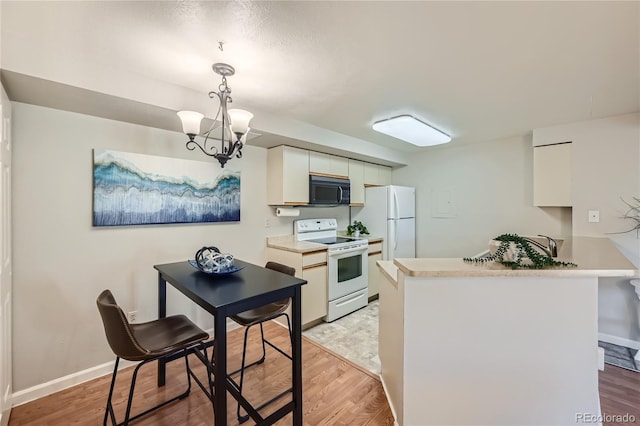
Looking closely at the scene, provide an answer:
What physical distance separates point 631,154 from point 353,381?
342 centimetres

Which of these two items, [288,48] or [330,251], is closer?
[288,48]

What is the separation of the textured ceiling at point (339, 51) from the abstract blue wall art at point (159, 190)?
2.13 feet

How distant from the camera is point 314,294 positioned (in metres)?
3.01

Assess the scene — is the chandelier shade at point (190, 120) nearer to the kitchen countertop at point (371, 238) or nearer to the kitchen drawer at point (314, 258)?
the kitchen drawer at point (314, 258)

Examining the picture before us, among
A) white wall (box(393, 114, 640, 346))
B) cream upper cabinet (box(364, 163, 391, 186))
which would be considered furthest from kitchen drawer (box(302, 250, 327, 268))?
white wall (box(393, 114, 640, 346))

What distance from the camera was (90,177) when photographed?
2.13m

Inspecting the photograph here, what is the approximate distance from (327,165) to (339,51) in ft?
6.56

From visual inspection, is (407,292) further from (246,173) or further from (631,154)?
(631,154)

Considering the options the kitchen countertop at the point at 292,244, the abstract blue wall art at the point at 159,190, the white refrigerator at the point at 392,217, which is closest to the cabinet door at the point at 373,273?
the white refrigerator at the point at 392,217

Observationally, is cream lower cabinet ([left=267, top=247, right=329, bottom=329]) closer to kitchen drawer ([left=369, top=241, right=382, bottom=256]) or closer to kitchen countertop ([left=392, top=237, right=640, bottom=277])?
kitchen drawer ([left=369, top=241, right=382, bottom=256])

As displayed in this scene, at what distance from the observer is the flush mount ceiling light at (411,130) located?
269cm

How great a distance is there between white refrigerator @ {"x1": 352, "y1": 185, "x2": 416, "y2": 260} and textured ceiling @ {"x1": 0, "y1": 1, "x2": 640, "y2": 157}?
68.8 inches

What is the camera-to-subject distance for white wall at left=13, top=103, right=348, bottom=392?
189 cm

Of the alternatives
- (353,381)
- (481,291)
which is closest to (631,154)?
(481,291)
